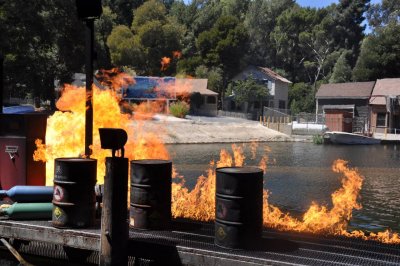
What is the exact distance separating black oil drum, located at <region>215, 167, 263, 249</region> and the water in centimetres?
701

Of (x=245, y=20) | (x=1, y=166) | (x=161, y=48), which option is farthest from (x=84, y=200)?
(x=245, y=20)

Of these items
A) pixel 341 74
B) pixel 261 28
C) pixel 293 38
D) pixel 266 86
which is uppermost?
pixel 261 28

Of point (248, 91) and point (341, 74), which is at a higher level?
point (341, 74)

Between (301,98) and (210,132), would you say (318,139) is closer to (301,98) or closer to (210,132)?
(210,132)

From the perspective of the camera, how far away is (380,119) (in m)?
55.2

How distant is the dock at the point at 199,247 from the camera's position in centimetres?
632

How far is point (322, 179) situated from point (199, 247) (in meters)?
16.8

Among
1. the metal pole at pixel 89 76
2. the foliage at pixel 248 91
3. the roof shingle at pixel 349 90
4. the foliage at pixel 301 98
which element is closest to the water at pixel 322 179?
the metal pole at pixel 89 76

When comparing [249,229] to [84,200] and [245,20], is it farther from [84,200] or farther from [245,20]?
[245,20]

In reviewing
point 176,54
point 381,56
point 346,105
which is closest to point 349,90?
point 346,105

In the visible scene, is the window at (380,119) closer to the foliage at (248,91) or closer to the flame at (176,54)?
the foliage at (248,91)

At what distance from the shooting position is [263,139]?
50938mm

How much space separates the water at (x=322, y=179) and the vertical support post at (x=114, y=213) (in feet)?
26.2

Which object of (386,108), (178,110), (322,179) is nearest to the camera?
(322,179)
